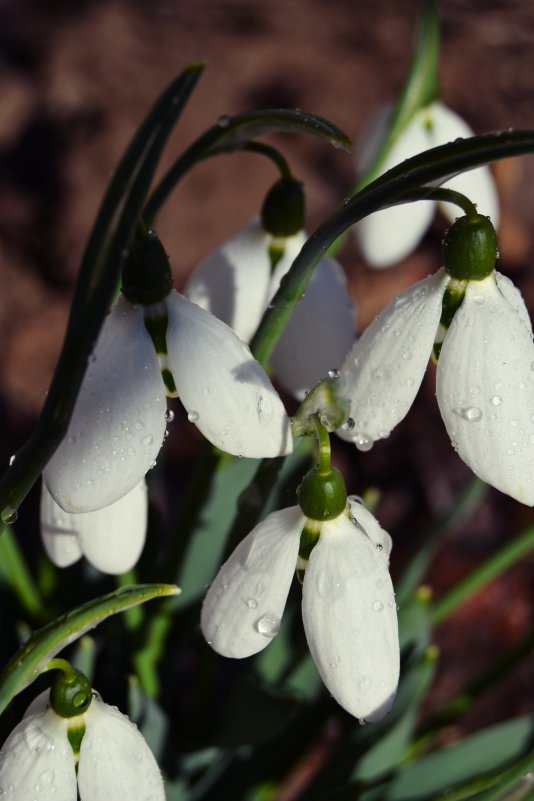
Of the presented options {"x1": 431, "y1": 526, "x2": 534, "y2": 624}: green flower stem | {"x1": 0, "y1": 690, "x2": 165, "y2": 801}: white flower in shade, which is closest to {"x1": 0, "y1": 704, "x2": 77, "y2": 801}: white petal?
{"x1": 0, "y1": 690, "x2": 165, "y2": 801}: white flower in shade

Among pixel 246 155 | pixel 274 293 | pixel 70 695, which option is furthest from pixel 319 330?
pixel 246 155

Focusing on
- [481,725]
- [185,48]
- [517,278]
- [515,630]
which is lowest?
[481,725]

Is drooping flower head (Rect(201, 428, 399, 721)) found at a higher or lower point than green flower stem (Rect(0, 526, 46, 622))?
higher

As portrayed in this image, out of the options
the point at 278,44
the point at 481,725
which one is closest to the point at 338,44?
the point at 278,44

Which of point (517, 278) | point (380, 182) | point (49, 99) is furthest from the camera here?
point (49, 99)

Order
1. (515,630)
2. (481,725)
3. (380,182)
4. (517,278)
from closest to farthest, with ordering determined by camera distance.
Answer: (380,182) < (481,725) < (515,630) < (517,278)

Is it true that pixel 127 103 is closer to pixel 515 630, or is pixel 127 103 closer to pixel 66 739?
pixel 515 630

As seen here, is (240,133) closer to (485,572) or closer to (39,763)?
(39,763)

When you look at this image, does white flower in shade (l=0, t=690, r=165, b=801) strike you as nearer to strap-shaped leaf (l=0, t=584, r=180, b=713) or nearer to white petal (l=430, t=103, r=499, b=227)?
strap-shaped leaf (l=0, t=584, r=180, b=713)
